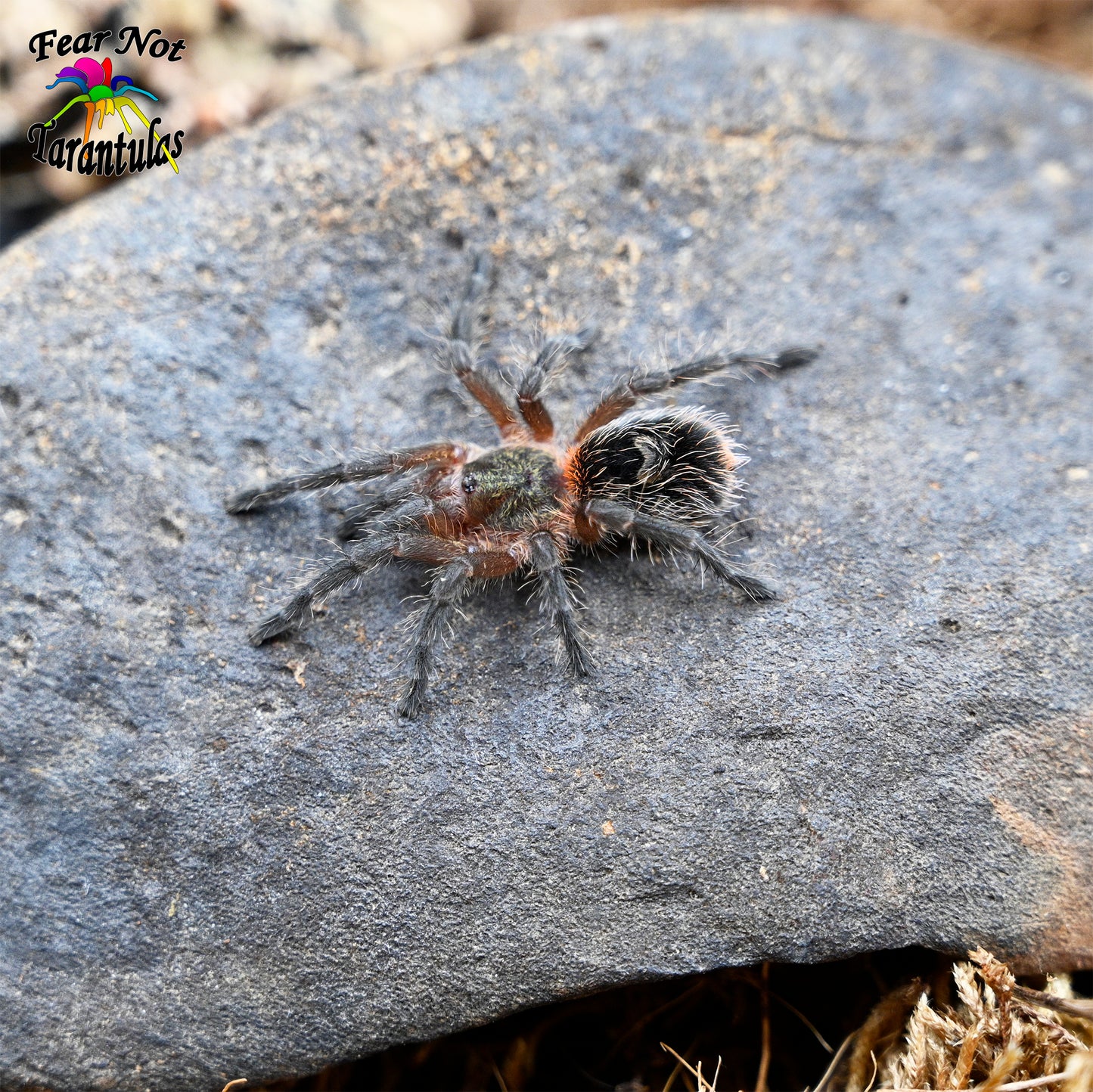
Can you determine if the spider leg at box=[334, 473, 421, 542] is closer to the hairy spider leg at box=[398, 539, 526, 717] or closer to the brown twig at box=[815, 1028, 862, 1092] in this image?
the hairy spider leg at box=[398, 539, 526, 717]

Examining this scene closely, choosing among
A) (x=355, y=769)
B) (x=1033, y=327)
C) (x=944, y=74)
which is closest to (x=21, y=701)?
(x=355, y=769)

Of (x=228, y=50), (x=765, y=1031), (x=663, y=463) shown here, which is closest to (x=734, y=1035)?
(x=765, y=1031)

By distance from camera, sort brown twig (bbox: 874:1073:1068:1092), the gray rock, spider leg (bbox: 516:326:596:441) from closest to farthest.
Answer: brown twig (bbox: 874:1073:1068:1092) < the gray rock < spider leg (bbox: 516:326:596:441)

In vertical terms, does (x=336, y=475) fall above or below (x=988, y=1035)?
above

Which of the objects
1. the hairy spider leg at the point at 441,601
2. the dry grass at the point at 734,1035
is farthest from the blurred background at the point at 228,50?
the dry grass at the point at 734,1035

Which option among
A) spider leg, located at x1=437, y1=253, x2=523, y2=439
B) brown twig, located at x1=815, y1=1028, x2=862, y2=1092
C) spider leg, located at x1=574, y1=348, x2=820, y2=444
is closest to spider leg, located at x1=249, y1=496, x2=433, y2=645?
spider leg, located at x1=437, y1=253, x2=523, y2=439

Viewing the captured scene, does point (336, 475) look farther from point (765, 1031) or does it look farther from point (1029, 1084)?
point (1029, 1084)
